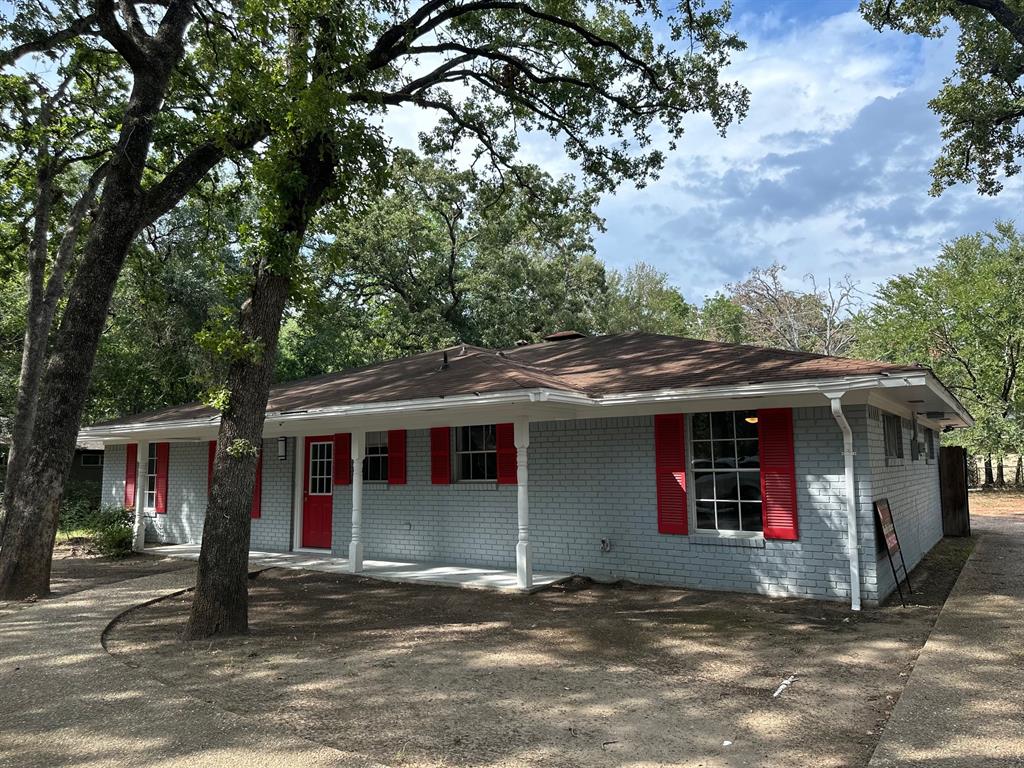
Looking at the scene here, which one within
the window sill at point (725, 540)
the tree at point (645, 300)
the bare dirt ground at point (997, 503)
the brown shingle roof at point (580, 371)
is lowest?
the bare dirt ground at point (997, 503)

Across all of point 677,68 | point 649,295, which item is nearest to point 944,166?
point 677,68

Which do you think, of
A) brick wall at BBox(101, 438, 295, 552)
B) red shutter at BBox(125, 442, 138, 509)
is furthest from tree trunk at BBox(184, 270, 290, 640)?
red shutter at BBox(125, 442, 138, 509)

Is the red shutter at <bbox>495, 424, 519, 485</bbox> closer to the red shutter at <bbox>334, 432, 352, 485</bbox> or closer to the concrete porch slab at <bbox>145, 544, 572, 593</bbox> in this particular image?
the concrete porch slab at <bbox>145, 544, 572, 593</bbox>

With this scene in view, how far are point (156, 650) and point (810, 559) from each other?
6.91 meters

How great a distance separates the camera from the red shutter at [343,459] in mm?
11500

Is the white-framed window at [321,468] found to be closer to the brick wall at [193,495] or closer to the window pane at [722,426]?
the brick wall at [193,495]

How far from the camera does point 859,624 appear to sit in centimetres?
658

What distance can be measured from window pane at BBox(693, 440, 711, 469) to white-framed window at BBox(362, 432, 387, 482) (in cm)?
543

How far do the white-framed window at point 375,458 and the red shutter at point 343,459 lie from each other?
30cm

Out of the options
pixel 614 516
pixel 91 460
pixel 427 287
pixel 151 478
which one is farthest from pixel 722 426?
pixel 91 460

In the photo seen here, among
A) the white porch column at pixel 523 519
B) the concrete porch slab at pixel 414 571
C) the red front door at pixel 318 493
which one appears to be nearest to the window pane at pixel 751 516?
the concrete porch slab at pixel 414 571

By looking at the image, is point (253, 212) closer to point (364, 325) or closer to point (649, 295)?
point (364, 325)

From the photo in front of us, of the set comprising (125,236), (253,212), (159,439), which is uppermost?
(253,212)

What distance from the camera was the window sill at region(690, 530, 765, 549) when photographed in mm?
7928
